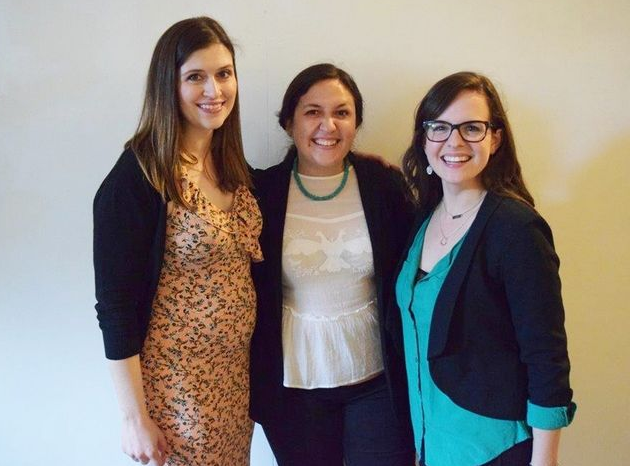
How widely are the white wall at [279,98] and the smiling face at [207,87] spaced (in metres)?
0.36

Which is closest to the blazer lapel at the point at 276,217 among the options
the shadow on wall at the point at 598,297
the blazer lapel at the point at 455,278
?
the blazer lapel at the point at 455,278

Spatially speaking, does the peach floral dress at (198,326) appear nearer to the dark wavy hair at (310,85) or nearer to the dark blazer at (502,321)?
the dark wavy hair at (310,85)

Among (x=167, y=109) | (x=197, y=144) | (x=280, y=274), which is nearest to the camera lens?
(x=167, y=109)

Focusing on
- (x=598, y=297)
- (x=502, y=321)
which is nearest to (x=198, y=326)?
(x=502, y=321)

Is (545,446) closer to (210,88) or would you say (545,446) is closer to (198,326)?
(198,326)

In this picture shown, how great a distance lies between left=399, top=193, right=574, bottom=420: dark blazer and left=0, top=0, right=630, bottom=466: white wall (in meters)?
0.60

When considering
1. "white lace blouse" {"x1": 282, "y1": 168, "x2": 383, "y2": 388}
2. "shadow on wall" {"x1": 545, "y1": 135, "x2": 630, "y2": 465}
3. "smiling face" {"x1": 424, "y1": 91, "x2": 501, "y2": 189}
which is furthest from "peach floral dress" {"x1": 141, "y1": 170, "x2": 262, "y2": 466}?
"shadow on wall" {"x1": 545, "y1": 135, "x2": 630, "y2": 465}

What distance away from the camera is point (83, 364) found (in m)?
1.66

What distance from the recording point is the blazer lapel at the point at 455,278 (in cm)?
105

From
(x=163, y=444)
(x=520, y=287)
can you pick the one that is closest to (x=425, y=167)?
(x=520, y=287)

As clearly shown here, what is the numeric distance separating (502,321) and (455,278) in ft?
0.45

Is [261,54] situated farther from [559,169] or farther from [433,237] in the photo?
[559,169]

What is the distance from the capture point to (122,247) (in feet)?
3.48

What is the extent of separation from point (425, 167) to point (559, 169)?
53cm
